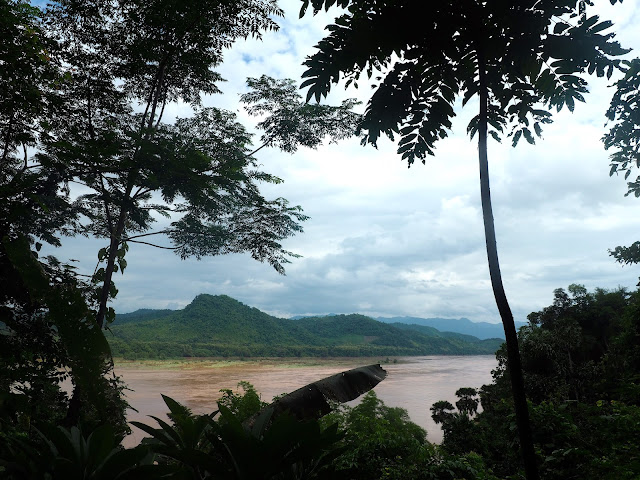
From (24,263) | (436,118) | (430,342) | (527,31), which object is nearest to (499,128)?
(436,118)

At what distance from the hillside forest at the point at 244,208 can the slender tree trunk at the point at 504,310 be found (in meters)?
0.01

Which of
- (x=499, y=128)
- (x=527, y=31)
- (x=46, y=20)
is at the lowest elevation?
(x=499, y=128)

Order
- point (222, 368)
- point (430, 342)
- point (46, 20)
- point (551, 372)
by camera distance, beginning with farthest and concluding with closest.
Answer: point (430, 342)
point (222, 368)
point (551, 372)
point (46, 20)

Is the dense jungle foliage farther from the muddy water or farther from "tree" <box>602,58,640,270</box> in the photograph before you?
the muddy water

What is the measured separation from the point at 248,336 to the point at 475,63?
2700 inches

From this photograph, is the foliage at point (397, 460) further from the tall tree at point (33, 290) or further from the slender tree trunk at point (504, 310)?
the tall tree at point (33, 290)

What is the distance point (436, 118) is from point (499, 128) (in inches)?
19.6

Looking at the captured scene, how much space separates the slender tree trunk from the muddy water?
1827 centimetres

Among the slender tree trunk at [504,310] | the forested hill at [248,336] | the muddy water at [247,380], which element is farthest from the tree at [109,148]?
the forested hill at [248,336]

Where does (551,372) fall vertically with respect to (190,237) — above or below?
below

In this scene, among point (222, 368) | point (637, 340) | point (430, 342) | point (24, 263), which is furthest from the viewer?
point (430, 342)

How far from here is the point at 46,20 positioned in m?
7.68

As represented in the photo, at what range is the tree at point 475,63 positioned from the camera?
7.81 feet

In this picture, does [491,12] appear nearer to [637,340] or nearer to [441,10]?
[441,10]
